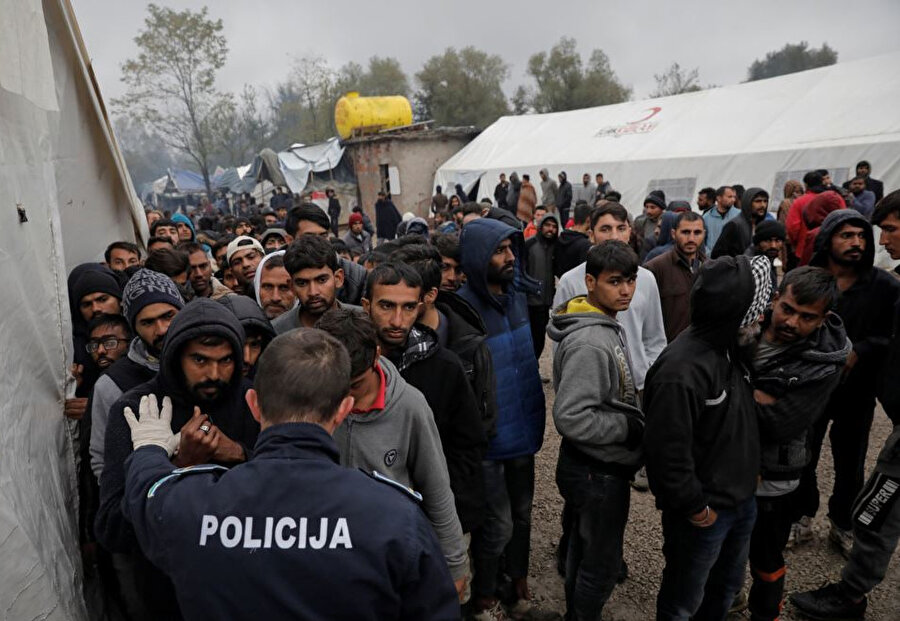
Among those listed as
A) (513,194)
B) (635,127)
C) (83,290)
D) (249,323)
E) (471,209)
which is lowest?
(249,323)

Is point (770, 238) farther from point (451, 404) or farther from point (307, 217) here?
point (307, 217)

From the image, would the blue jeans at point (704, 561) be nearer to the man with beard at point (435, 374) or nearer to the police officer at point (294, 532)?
the man with beard at point (435, 374)

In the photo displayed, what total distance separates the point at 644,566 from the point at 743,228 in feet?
12.4

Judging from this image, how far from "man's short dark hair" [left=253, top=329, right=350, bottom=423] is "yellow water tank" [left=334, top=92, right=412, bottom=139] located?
21.2m

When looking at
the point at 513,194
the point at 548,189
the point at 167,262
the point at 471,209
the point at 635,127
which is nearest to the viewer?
the point at 167,262

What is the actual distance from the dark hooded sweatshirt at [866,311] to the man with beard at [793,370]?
2.88ft

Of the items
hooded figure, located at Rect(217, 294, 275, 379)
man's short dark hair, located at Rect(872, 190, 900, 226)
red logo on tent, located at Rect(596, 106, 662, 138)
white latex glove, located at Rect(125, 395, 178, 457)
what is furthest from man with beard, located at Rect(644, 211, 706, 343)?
red logo on tent, located at Rect(596, 106, 662, 138)

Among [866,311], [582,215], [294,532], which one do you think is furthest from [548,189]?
[294,532]

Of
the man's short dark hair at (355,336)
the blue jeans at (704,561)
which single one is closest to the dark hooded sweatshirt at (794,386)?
the blue jeans at (704,561)

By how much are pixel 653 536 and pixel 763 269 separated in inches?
79.4

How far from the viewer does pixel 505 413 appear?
8.84 ft

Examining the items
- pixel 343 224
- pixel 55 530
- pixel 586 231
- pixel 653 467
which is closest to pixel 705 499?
pixel 653 467

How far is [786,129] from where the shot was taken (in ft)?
40.9

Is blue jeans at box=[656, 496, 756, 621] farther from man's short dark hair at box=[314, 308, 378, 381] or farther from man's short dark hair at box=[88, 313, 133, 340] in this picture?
man's short dark hair at box=[88, 313, 133, 340]
